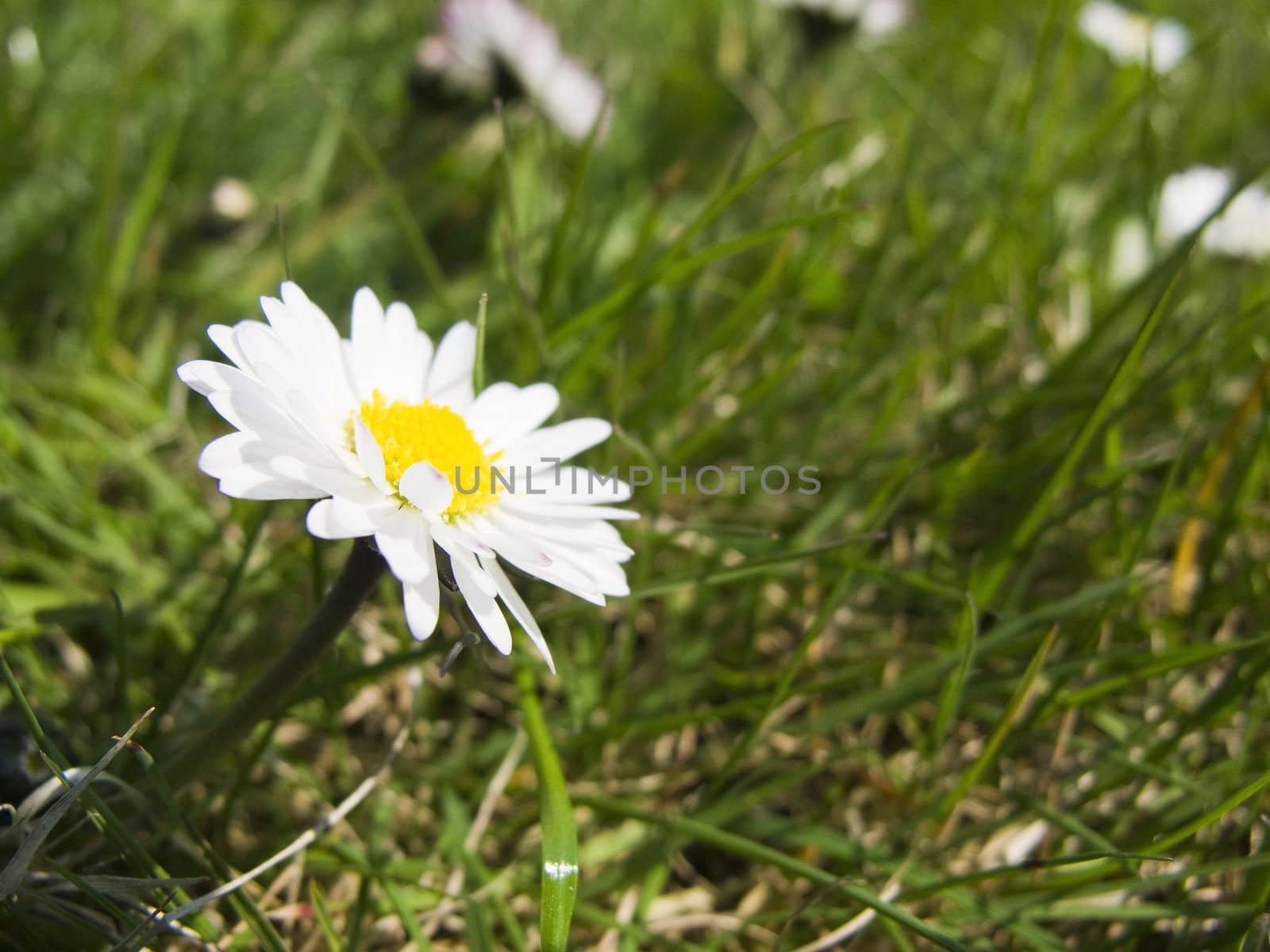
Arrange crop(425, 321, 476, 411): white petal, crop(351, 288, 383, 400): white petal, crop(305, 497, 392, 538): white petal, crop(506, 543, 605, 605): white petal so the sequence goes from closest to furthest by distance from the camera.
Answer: crop(305, 497, 392, 538): white petal → crop(506, 543, 605, 605): white petal → crop(351, 288, 383, 400): white petal → crop(425, 321, 476, 411): white petal

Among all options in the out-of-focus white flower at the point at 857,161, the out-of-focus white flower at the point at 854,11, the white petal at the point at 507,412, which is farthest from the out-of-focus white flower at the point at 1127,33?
the white petal at the point at 507,412

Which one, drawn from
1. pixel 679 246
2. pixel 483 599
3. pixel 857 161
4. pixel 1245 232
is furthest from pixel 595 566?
pixel 1245 232

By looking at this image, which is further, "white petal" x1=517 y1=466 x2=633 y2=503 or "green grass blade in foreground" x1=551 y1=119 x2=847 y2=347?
"green grass blade in foreground" x1=551 y1=119 x2=847 y2=347

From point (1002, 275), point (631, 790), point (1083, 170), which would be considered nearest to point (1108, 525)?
point (1002, 275)

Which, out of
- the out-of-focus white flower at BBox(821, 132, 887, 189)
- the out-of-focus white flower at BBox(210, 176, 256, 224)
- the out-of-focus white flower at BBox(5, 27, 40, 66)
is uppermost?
the out-of-focus white flower at BBox(5, 27, 40, 66)

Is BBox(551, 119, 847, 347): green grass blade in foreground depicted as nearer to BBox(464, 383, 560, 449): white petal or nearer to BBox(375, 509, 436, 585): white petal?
BBox(464, 383, 560, 449): white petal

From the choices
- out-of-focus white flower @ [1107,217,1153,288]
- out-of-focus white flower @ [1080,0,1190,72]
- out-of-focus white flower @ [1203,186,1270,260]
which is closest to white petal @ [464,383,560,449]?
out-of-focus white flower @ [1107,217,1153,288]
